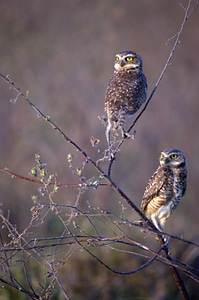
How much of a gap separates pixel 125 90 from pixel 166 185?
69 centimetres

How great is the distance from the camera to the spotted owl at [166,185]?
5.25 metres

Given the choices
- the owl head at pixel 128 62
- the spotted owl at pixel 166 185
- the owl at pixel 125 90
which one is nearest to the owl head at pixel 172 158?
the spotted owl at pixel 166 185

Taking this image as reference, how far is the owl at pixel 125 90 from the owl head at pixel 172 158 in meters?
0.36

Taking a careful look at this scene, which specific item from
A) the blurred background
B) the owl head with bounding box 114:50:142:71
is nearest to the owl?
the owl head with bounding box 114:50:142:71

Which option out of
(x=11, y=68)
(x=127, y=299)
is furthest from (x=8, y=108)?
(x=127, y=299)

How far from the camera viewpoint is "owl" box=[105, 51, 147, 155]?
5.17m

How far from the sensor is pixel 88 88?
11570 millimetres

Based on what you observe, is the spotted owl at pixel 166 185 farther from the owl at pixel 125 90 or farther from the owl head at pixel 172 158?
the owl at pixel 125 90

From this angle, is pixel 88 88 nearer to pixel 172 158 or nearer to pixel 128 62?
pixel 128 62

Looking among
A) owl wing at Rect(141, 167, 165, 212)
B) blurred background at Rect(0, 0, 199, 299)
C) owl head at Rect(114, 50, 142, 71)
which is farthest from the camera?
blurred background at Rect(0, 0, 199, 299)

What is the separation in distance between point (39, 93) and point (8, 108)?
643 mm

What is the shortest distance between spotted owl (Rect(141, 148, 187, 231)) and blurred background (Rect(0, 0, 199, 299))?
10.4 feet

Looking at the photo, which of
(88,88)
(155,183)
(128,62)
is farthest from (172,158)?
(88,88)

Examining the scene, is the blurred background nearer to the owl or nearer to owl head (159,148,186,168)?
the owl
